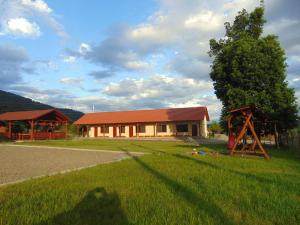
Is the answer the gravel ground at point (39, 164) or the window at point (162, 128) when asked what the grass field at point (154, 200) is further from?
the window at point (162, 128)

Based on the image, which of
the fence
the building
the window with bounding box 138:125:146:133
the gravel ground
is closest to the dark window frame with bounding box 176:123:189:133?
the building

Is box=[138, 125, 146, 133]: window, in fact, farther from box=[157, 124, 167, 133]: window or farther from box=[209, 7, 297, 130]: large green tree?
box=[209, 7, 297, 130]: large green tree

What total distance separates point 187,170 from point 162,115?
1338 inches

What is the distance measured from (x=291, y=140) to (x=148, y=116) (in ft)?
84.4

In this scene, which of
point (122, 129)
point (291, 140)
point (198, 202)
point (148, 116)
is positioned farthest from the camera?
point (122, 129)

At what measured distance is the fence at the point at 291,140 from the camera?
1810cm

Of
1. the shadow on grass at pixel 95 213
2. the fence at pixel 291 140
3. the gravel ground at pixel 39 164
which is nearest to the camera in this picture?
the shadow on grass at pixel 95 213

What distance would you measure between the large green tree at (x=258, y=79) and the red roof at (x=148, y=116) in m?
17.2

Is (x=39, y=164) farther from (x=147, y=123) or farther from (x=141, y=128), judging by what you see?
(x=141, y=128)

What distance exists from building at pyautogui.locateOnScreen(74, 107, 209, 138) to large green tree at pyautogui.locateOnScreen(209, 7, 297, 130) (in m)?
17.2

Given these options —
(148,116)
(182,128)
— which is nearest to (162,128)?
(148,116)

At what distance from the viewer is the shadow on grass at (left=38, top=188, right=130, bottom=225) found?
4.11 meters

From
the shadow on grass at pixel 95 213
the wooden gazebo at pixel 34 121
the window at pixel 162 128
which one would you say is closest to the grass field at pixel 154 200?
the shadow on grass at pixel 95 213

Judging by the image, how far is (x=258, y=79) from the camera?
1995cm
